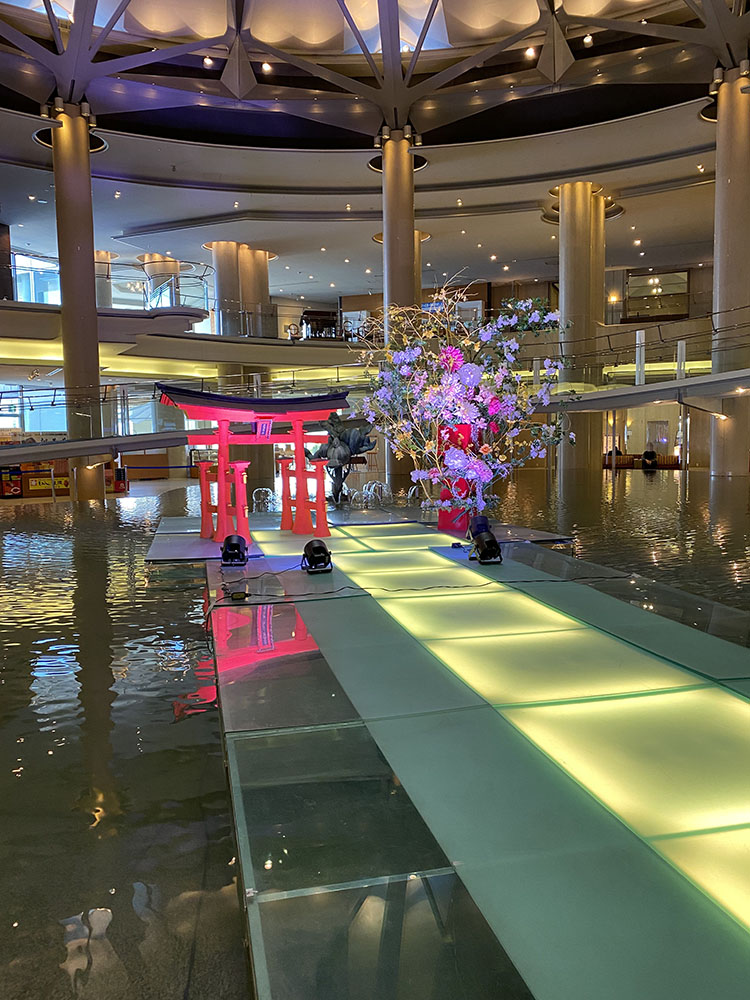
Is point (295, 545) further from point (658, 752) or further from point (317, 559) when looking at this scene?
point (658, 752)

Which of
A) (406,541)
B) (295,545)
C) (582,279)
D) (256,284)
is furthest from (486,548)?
(256,284)

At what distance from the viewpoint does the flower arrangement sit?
7.99m

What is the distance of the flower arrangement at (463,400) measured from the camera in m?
7.99

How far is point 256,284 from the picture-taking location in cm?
2761

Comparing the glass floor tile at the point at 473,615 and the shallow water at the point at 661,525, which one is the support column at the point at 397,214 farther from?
the glass floor tile at the point at 473,615

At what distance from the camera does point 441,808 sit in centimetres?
238

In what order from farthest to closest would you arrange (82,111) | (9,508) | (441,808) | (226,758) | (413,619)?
(82,111)
(9,508)
(413,619)
(226,758)
(441,808)

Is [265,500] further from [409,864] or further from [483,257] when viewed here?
[483,257]

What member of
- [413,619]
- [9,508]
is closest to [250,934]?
[413,619]

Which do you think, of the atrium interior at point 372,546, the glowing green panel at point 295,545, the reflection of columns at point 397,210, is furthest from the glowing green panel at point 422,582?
the reflection of columns at point 397,210

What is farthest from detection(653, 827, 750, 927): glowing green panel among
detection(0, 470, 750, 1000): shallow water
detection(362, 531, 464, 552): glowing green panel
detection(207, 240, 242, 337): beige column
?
detection(207, 240, 242, 337): beige column

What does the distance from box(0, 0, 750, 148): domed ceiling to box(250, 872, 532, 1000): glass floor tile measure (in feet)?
59.9

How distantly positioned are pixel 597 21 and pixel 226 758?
17.9 m

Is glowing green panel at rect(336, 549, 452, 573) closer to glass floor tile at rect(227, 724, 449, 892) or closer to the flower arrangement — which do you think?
the flower arrangement
